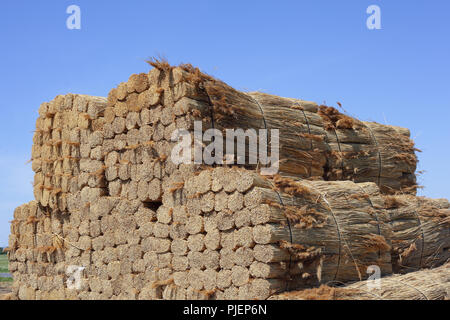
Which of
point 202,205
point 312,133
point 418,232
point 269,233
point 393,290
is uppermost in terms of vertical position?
point 312,133

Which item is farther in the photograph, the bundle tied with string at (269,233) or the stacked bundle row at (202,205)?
the stacked bundle row at (202,205)

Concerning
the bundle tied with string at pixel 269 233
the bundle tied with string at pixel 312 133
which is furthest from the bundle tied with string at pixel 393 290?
the bundle tied with string at pixel 312 133

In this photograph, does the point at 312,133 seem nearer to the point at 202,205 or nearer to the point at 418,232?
the point at 418,232

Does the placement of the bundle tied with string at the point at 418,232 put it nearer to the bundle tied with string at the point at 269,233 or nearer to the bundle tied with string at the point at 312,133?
the bundle tied with string at the point at 269,233

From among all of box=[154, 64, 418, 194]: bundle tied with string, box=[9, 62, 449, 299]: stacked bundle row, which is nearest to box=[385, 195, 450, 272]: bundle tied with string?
box=[9, 62, 449, 299]: stacked bundle row

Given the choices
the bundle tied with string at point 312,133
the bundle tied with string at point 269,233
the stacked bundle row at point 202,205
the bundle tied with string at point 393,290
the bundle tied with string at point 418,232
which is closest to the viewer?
the bundle tied with string at point 393,290

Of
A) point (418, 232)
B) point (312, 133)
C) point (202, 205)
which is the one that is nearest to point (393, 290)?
point (418, 232)

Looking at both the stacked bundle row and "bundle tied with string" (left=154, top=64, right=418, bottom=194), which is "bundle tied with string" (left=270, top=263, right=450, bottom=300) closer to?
the stacked bundle row

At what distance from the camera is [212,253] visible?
8305mm

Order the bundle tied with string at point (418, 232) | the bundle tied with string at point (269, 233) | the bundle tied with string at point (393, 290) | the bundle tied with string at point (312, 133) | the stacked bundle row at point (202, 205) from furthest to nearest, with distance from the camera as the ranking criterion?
the bundle tied with string at point (418, 232) < the bundle tied with string at point (312, 133) < the stacked bundle row at point (202, 205) < the bundle tied with string at point (269, 233) < the bundle tied with string at point (393, 290)

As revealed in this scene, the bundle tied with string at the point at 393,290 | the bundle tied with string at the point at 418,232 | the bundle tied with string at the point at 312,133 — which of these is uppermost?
the bundle tied with string at the point at 312,133
